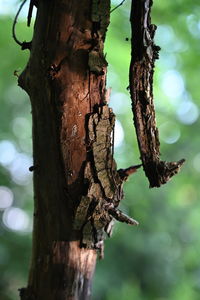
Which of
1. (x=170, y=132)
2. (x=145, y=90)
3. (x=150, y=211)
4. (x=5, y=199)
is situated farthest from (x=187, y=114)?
(x=5, y=199)

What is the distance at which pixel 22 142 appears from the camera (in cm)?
412

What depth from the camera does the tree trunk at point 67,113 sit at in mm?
662

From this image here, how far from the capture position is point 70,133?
2.20ft

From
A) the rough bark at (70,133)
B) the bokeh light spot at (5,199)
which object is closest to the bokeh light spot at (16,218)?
the bokeh light spot at (5,199)

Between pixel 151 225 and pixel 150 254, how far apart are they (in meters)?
0.29

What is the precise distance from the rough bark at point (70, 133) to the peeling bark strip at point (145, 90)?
54mm

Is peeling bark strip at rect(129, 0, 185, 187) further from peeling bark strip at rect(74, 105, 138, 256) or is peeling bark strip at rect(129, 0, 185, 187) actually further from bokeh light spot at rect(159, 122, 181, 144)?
bokeh light spot at rect(159, 122, 181, 144)

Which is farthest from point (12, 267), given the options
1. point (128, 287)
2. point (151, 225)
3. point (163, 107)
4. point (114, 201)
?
point (114, 201)

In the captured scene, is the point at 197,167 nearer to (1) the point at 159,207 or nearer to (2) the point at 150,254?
(1) the point at 159,207

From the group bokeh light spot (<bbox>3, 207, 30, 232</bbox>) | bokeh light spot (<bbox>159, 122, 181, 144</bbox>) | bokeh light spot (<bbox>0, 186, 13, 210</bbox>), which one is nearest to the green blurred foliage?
bokeh light spot (<bbox>159, 122, 181, 144</bbox>)

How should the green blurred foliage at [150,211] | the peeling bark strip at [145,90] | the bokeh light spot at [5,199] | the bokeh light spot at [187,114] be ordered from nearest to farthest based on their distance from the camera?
the peeling bark strip at [145,90]
the green blurred foliage at [150,211]
the bokeh light spot at [187,114]
the bokeh light spot at [5,199]

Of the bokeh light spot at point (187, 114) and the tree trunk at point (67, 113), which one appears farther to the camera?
the bokeh light spot at point (187, 114)

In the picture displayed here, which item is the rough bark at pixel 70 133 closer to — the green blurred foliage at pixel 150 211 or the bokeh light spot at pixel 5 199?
the green blurred foliage at pixel 150 211

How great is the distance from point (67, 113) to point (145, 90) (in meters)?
A: 0.15
